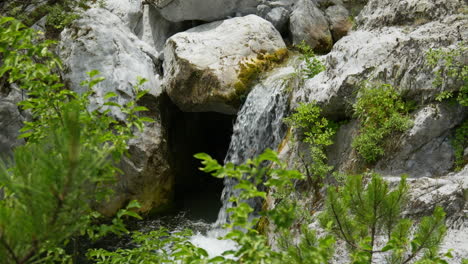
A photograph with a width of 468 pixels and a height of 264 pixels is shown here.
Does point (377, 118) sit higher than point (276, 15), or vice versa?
point (276, 15)

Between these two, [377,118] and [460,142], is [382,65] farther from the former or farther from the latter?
[460,142]

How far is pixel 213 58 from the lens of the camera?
361 inches

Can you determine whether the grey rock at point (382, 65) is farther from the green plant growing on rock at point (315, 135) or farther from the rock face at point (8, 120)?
the rock face at point (8, 120)

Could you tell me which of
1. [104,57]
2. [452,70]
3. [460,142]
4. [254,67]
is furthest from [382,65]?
[104,57]

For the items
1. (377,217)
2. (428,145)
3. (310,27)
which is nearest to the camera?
(377,217)

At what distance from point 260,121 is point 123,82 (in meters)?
3.30

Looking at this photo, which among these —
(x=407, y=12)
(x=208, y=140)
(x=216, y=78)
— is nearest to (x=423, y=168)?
(x=407, y=12)

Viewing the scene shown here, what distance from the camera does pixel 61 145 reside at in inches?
Result: 57.2

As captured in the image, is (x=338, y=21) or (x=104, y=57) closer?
(x=104, y=57)

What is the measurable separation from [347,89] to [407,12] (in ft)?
5.51

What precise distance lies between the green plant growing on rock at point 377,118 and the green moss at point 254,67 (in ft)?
11.7

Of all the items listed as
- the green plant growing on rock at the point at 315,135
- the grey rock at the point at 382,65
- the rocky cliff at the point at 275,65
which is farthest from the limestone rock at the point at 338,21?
the green plant growing on rock at the point at 315,135

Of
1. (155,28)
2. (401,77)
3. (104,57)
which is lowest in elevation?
(401,77)

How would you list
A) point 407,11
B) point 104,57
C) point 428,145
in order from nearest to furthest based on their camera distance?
point 428,145 → point 407,11 → point 104,57
